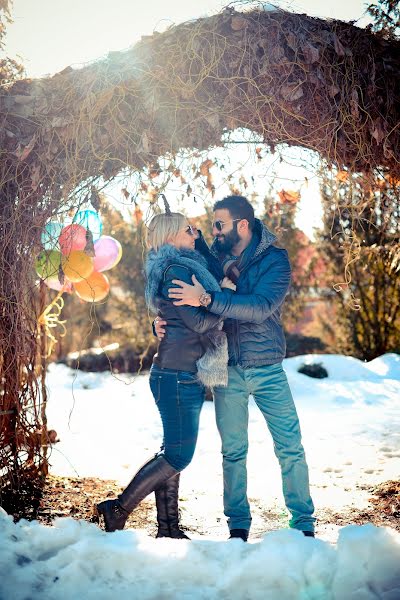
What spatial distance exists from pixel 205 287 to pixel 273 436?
2.89 feet

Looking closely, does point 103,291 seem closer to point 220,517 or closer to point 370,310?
point 220,517

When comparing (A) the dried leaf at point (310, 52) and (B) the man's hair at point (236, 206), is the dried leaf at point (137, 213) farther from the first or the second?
(A) the dried leaf at point (310, 52)

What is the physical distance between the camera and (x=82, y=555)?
196 centimetres

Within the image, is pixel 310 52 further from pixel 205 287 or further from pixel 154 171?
pixel 205 287

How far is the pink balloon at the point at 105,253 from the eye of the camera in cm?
452

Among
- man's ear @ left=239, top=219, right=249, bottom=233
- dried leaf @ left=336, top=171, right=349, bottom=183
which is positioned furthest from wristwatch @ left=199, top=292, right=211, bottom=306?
dried leaf @ left=336, top=171, right=349, bottom=183

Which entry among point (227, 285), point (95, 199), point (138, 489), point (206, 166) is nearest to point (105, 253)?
point (95, 199)

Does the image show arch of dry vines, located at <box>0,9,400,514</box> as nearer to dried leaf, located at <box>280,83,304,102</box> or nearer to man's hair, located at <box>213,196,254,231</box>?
dried leaf, located at <box>280,83,304,102</box>

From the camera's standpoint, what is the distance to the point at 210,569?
191 centimetres

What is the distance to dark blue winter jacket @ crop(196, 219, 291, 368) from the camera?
2910 mm

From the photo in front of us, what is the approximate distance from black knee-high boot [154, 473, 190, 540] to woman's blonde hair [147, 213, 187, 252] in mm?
1244

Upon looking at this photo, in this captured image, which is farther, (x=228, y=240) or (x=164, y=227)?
(x=228, y=240)

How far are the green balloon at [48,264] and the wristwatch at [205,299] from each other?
1299 millimetres

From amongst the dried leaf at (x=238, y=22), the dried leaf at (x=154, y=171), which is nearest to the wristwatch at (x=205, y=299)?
the dried leaf at (x=154, y=171)
